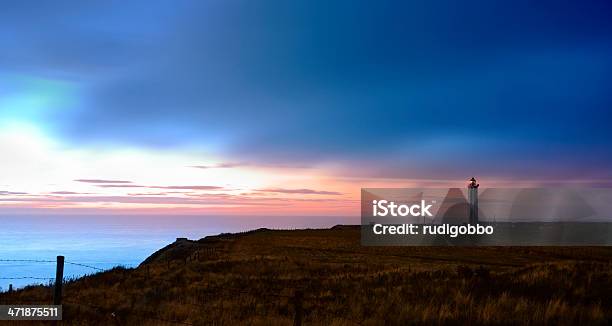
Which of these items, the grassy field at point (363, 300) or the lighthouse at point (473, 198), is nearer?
the grassy field at point (363, 300)

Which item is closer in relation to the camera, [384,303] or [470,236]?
[384,303]

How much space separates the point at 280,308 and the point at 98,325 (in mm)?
4894

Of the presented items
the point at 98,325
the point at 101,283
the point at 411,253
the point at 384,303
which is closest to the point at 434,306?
the point at 384,303

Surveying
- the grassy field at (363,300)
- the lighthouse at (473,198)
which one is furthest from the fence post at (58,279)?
the lighthouse at (473,198)

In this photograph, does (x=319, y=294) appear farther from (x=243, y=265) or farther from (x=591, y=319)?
(x=243, y=265)

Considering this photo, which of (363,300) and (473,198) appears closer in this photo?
(363,300)

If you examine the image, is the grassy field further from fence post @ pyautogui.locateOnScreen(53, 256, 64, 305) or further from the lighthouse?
the lighthouse

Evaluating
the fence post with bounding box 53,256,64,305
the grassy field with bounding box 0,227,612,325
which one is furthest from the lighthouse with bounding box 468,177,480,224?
the fence post with bounding box 53,256,64,305

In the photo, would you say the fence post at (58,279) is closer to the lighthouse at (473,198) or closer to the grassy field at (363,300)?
the grassy field at (363,300)

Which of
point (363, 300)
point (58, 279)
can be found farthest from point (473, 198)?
point (58, 279)

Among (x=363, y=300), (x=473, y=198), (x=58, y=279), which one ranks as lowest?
(x=363, y=300)

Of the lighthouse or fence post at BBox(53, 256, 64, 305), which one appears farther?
the lighthouse

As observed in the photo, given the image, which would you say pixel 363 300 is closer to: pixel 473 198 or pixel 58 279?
pixel 58 279

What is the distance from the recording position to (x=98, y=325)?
1071 centimetres
